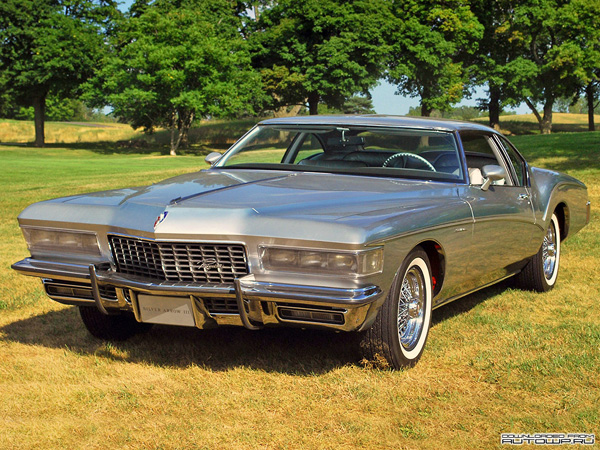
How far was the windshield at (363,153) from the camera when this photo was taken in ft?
17.8

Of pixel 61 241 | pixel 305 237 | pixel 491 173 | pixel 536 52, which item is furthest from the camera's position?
pixel 536 52

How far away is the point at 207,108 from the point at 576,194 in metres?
44.1

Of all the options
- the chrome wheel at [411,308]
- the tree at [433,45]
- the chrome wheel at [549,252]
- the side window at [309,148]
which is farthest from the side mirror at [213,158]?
the tree at [433,45]

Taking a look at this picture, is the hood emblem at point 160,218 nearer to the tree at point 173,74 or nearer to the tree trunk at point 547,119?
the tree at point 173,74

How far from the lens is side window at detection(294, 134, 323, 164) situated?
19.5 feet

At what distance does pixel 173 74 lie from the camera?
48.6 meters

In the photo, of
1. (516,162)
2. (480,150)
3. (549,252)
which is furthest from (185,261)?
(549,252)

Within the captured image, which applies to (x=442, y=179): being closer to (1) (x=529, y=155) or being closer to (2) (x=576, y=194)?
(2) (x=576, y=194)

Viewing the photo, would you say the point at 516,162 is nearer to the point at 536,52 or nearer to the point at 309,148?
the point at 309,148

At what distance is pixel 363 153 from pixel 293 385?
81.8 inches

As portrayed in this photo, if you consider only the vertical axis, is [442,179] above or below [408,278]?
above

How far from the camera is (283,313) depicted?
4.00 meters

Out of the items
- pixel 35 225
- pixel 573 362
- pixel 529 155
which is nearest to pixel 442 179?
pixel 573 362

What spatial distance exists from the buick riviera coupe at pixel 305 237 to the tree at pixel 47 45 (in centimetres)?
4950
